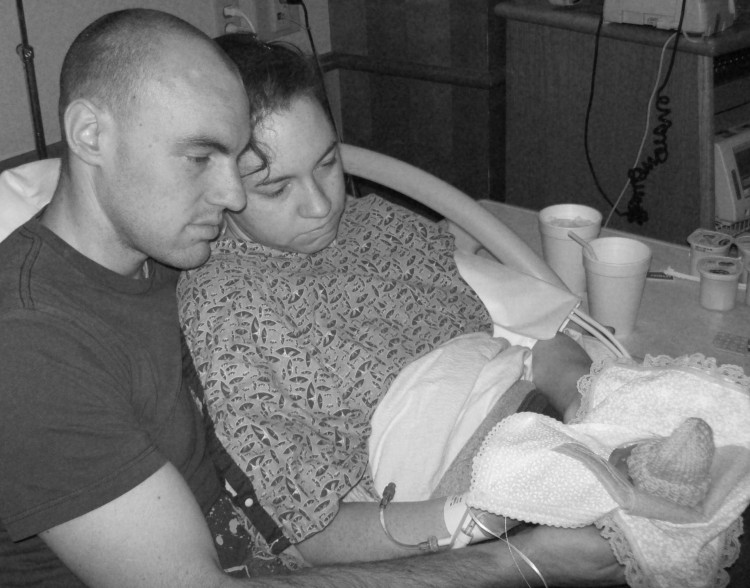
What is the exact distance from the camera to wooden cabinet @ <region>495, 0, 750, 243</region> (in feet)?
8.70

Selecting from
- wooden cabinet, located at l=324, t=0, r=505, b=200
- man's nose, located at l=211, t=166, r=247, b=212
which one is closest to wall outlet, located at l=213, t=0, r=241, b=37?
wooden cabinet, located at l=324, t=0, r=505, b=200

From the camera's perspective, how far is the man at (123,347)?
1.02 meters

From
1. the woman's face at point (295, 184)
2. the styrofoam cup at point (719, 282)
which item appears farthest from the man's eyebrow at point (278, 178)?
the styrofoam cup at point (719, 282)

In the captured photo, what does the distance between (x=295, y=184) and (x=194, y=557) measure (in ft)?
1.91

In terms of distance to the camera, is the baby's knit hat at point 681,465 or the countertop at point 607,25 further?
the countertop at point 607,25

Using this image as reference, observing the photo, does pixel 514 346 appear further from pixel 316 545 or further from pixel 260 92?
pixel 260 92

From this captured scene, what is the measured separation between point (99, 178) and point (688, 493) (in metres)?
0.85

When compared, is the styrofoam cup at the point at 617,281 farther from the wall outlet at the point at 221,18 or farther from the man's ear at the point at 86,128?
the wall outlet at the point at 221,18

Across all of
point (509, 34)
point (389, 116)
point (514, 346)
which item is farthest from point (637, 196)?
point (514, 346)

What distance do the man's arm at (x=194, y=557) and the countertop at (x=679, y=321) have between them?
0.50 metres

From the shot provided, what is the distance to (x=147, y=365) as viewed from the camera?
1217 mm

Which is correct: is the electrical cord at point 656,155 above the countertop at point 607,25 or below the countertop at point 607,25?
below

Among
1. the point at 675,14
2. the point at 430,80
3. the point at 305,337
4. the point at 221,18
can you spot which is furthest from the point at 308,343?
the point at 430,80

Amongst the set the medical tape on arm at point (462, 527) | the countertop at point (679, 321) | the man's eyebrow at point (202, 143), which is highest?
the man's eyebrow at point (202, 143)
